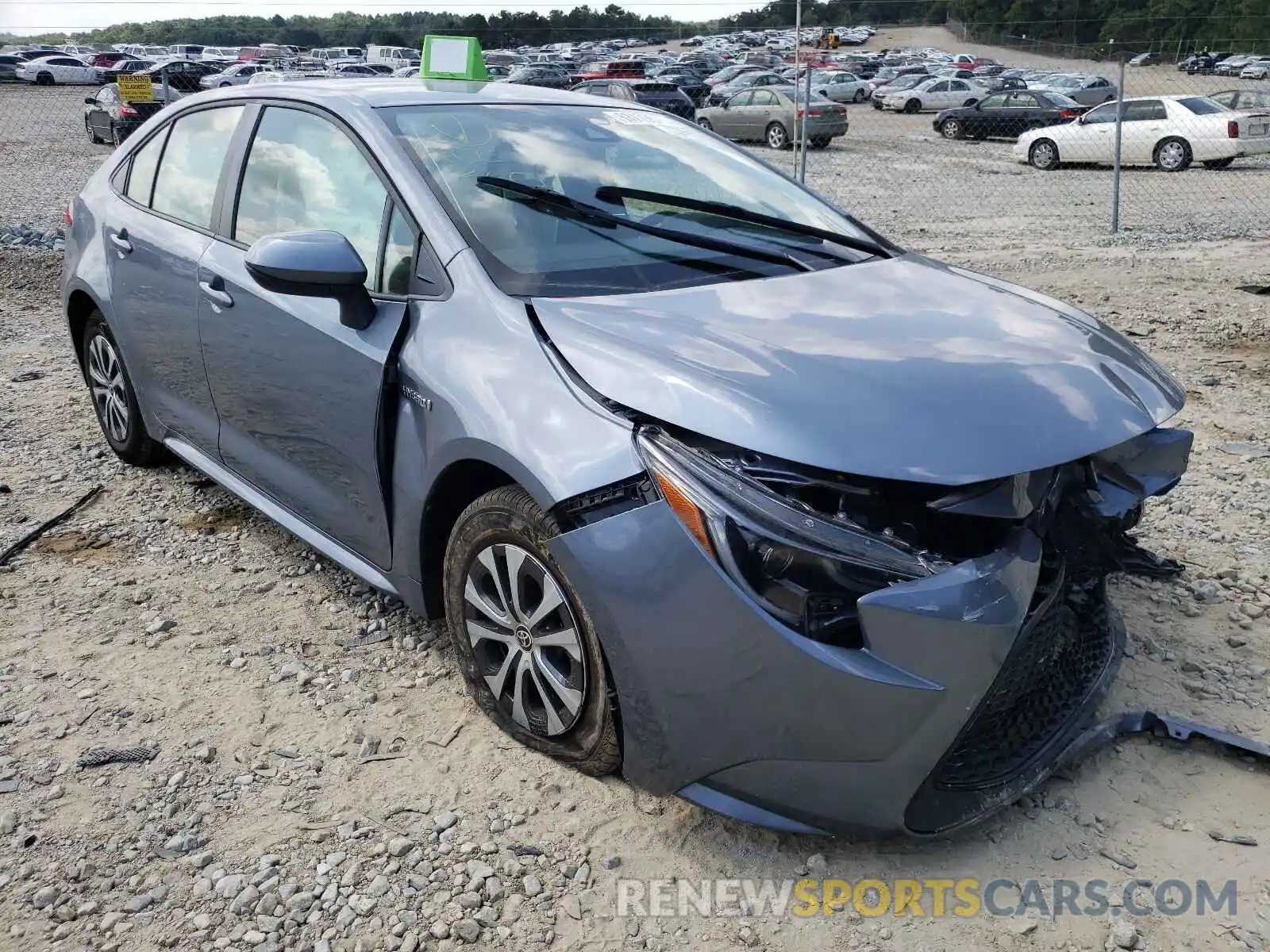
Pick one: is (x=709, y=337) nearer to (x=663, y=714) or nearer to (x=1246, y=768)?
(x=663, y=714)

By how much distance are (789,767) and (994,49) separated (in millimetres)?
62935

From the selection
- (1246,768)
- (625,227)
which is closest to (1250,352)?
(1246,768)

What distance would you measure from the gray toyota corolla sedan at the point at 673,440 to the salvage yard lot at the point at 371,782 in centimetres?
20

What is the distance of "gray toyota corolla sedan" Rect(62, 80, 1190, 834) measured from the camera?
2184 millimetres

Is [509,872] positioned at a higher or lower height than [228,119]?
lower

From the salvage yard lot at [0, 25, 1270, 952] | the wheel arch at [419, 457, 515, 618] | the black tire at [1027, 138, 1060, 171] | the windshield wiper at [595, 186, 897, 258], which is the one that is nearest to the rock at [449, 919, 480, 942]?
the salvage yard lot at [0, 25, 1270, 952]

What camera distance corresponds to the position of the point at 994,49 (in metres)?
57.7

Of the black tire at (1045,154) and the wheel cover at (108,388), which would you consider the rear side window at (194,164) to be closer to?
the wheel cover at (108,388)

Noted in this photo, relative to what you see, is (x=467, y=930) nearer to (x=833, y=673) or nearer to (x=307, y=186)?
(x=833, y=673)

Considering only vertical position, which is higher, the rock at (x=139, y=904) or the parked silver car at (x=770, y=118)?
the parked silver car at (x=770, y=118)

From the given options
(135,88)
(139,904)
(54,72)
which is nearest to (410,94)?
(139,904)

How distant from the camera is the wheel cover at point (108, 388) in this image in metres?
4.66

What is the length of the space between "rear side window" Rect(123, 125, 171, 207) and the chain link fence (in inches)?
48.2

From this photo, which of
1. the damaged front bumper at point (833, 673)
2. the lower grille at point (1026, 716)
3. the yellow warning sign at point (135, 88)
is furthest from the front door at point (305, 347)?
the yellow warning sign at point (135, 88)
